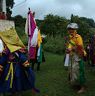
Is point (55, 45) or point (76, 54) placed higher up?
point (76, 54)

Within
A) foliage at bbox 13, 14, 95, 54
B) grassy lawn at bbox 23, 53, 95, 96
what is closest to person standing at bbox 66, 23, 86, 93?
grassy lawn at bbox 23, 53, 95, 96

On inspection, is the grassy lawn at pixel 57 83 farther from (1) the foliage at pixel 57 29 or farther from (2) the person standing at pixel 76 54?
(1) the foliage at pixel 57 29

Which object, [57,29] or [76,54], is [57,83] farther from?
[57,29]

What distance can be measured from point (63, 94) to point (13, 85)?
5.40 feet

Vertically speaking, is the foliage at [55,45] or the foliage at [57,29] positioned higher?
the foliage at [57,29]

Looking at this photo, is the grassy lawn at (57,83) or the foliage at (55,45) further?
the foliage at (55,45)

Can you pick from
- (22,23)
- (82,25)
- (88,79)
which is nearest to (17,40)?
(88,79)

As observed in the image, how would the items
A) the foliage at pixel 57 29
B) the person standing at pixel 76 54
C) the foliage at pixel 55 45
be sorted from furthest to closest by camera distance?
the foliage at pixel 57 29
the foliage at pixel 55 45
the person standing at pixel 76 54

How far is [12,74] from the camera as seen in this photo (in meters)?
10.8

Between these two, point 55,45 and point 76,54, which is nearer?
point 76,54

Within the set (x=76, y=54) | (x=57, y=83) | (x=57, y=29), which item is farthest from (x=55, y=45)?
(x=76, y=54)

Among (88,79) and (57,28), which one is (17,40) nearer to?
(88,79)

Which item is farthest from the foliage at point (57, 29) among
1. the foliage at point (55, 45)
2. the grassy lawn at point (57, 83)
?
the grassy lawn at point (57, 83)

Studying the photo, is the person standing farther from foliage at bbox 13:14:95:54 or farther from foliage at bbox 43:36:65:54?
foliage at bbox 13:14:95:54
